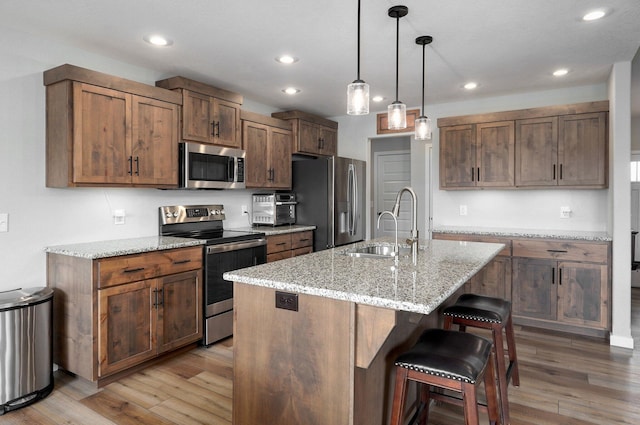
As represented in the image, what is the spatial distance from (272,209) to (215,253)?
1347mm

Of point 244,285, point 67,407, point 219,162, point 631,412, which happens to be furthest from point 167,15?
point 631,412

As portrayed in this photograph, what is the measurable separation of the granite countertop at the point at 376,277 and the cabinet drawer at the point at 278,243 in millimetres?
1600

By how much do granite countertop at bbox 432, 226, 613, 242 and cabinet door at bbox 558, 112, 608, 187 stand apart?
1.61 feet

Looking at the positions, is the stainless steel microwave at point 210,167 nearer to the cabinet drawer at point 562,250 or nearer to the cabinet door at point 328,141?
the cabinet door at point 328,141

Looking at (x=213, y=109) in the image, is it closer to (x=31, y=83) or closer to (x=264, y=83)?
(x=264, y=83)

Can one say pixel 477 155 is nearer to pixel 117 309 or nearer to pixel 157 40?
pixel 157 40

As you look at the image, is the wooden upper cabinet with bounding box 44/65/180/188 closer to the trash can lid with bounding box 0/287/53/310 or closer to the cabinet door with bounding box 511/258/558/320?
the trash can lid with bounding box 0/287/53/310

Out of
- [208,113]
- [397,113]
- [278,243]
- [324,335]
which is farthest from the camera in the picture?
[278,243]

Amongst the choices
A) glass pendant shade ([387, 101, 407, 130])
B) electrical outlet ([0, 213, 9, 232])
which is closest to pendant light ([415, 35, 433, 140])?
glass pendant shade ([387, 101, 407, 130])

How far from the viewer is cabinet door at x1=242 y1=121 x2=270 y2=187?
4.25m

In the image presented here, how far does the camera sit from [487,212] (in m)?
4.66

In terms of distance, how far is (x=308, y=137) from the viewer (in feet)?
16.6

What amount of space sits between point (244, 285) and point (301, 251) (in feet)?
8.91

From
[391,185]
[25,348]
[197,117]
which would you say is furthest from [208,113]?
[391,185]
